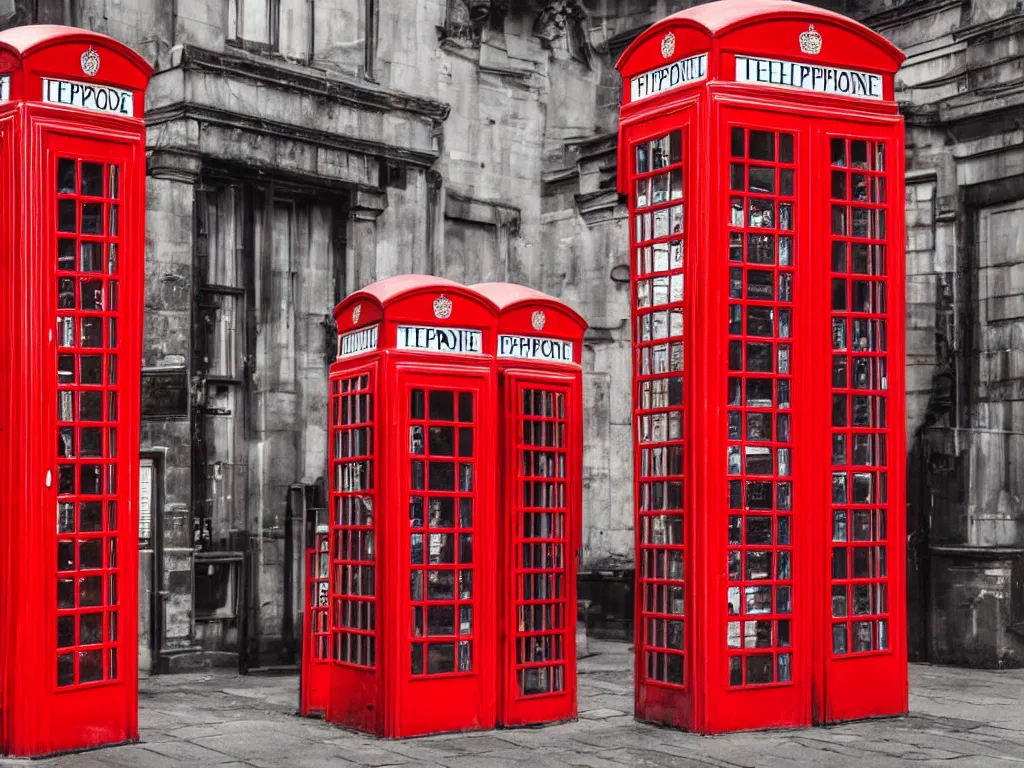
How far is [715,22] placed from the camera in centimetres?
984

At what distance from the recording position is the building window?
14820 millimetres

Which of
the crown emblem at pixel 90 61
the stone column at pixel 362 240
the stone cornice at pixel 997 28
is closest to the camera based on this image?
the crown emblem at pixel 90 61

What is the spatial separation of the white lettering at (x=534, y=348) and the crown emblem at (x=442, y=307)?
19.8 inches

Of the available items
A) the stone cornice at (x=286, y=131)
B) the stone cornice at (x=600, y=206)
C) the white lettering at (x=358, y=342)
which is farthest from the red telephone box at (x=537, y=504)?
the stone cornice at (x=600, y=206)

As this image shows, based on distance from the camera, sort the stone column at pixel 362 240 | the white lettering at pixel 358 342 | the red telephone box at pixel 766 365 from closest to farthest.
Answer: the red telephone box at pixel 766 365 < the white lettering at pixel 358 342 < the stone column at pixel 362 240

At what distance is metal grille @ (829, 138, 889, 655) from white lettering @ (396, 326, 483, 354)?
8.11 ft

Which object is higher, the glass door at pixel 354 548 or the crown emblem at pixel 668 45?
the crown emblem at pixel 668 45

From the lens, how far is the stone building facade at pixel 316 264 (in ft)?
46.3

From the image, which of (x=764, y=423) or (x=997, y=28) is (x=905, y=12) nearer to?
(x=997, y=28)

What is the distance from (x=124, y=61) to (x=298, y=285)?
574 cm

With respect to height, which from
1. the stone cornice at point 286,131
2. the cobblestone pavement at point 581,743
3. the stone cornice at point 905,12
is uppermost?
the stone cornice at point 905,12

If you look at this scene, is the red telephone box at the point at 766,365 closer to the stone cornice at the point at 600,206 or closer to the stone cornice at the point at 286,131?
the stone cornice at the point at 286,131

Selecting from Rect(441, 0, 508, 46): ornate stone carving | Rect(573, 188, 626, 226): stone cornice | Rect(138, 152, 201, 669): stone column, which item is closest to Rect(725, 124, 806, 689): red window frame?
Rect(138, 152, 201, 669): stone column

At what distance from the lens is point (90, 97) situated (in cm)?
955
